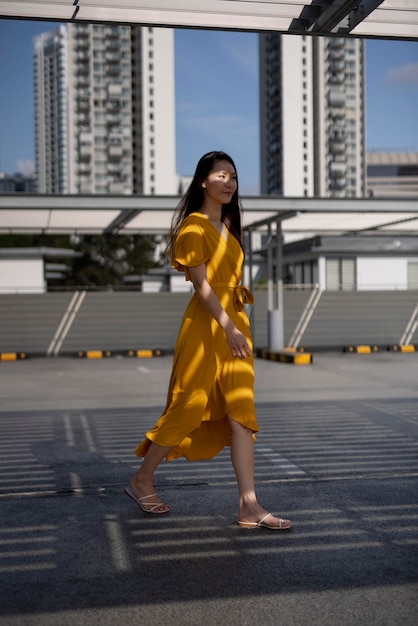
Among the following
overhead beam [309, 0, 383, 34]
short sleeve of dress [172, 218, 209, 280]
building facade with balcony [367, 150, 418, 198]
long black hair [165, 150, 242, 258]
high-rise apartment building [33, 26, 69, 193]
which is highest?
high-rise apartment building [33, 26, 69, 193]

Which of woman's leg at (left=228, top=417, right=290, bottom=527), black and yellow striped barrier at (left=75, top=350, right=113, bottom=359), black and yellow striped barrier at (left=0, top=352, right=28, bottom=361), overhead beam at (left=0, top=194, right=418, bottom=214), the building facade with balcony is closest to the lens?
woman's leg at (left=228, top=417, right=290, bottom=527)

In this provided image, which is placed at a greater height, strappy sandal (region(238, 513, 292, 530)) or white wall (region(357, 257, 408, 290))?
white wall (region(357, 257, 408, 290))

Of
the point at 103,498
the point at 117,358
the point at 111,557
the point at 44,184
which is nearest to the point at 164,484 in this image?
the point at 103,498

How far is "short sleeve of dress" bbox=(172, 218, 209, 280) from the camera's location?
4.25 m

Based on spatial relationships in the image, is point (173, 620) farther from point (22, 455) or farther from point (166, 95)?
point (166, 95)

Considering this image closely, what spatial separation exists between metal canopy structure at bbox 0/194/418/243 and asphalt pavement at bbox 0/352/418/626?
8374 mm

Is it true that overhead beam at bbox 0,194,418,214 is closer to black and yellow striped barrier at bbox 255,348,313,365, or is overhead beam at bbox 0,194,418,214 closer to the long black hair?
black and yellow striped barrier at bbox 255,348,313,365

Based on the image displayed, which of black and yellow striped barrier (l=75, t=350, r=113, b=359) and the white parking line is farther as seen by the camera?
black and yellow striped barrier (l=75, t=350, r=113, b=359)

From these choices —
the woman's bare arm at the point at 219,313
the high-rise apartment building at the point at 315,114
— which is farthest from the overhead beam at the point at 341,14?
the high-rise apartment building at the point at 315,114

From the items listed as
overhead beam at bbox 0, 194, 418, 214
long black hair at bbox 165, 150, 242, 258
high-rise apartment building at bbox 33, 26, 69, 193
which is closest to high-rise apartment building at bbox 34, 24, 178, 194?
high-rise apartment building at bbox 33, 26, 69, 193

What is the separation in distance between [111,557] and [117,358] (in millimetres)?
16385

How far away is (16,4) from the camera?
4.45m

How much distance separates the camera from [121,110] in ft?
431

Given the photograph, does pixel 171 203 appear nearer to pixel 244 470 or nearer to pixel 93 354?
pixel 93 354
